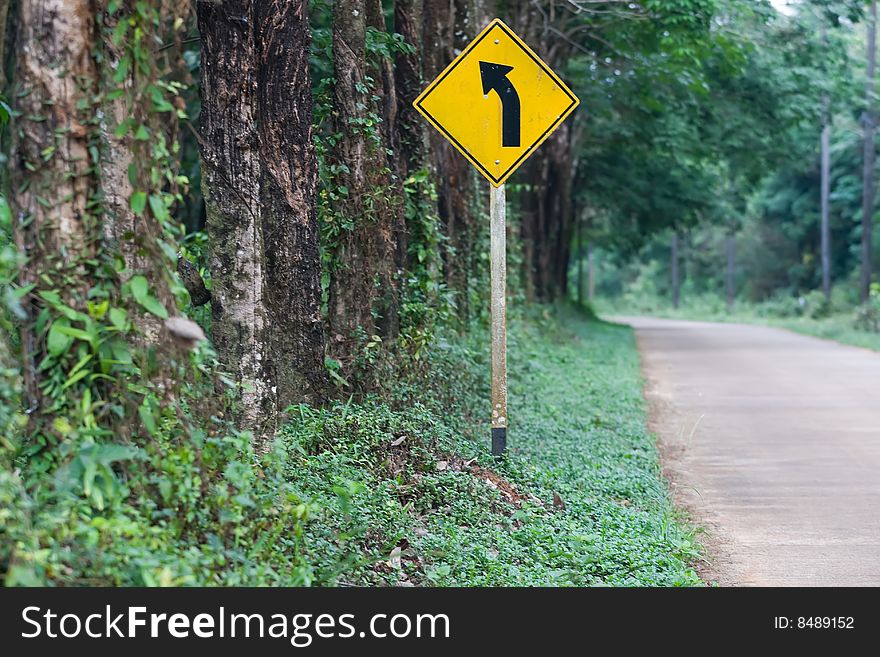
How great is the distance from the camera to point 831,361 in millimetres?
24141

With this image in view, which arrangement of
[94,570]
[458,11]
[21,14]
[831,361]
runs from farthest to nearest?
[831,361] → [458,11] → [21,14] → [94,570]

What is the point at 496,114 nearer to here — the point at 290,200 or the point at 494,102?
the point at 494,102

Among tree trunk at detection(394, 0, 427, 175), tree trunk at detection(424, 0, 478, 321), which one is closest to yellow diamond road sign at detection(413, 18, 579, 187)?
tree trunk at detection(394, 0, 427, 175)

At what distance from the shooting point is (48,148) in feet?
17.9

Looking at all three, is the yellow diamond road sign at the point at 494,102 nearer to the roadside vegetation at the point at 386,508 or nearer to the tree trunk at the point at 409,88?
the roadside vegetation at the point at 386,508

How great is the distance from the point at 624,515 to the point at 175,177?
4.06 m

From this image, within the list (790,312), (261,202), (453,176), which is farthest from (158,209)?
(790,312)

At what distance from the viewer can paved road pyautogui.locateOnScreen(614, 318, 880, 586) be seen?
7.89m

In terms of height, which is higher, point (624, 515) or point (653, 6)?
point (653, 6)

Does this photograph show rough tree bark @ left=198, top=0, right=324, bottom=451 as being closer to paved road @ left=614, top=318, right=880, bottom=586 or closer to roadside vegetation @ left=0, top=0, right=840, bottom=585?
roadside vegetation @ left=0, top=0, right=840, bottom=585

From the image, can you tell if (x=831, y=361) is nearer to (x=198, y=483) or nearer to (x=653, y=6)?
(x=653, y=6)

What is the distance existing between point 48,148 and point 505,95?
4937 millimetres

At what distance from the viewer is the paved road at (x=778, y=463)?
25.9 ft
